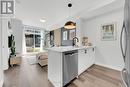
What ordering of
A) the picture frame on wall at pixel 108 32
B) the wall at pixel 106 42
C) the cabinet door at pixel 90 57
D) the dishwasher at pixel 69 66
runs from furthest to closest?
1. the cabinet door at pixel 90 57
2. the picture frame on wall at pixel 108 32
3. the wall at pixel 106 42
4. the dishwasher at pixel 69 66

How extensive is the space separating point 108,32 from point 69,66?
274 cm

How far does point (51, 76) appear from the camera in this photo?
9.14 feet

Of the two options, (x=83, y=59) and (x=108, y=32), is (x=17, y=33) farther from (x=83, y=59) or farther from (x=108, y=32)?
(x=108, y=32)

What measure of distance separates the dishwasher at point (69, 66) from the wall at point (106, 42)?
2.07 m

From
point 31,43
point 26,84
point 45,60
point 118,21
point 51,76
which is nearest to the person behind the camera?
point 26,84

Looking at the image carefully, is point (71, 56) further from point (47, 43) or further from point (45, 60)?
point (47, 43)

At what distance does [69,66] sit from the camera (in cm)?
259

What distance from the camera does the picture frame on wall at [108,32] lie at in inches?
158

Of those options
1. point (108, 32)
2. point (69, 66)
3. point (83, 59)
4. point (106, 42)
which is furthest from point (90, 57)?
point (69, 66)

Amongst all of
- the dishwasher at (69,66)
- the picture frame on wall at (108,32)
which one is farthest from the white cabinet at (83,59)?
the picture frame on wall at (108,32)

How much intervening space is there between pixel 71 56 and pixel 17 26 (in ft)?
20.6

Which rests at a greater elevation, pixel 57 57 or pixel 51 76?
pixel 57 57

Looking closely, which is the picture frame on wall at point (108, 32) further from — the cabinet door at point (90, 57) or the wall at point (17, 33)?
the wall at point (17, 33)

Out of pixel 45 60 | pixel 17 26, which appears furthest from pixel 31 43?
pixel 45 60
